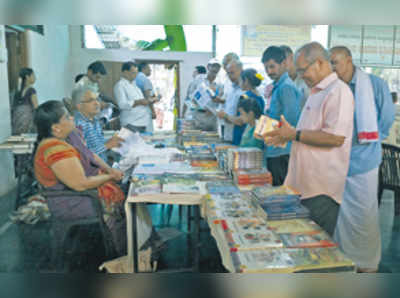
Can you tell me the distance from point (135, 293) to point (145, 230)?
1333 millimetres

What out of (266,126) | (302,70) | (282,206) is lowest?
(282,206)

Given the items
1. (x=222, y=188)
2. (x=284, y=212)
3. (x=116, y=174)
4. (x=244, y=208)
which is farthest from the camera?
(x=116, y=174)

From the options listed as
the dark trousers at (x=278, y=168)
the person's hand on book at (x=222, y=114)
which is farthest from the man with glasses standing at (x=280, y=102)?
the person's hand on book at (x=222, y=114)

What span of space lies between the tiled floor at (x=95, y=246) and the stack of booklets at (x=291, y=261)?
0.94 feet

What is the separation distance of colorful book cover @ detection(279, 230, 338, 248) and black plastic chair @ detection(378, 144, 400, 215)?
0.45m

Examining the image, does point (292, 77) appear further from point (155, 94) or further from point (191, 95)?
point (191, 95)

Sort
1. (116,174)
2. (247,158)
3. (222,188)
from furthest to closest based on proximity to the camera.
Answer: (116,174) < (247,158) < (222,188)

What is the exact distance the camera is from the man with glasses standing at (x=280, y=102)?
129 cm

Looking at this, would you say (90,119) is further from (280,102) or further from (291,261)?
(291,261)

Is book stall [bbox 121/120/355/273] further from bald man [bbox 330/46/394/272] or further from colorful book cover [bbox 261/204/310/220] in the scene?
bald man [bbox 330/46/394/272]

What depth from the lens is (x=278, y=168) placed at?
1.48m

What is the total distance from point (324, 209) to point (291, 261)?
55 cm

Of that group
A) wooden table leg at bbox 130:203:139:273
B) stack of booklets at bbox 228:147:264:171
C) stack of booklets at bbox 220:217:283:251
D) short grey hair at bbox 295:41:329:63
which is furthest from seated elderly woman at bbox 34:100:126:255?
short grey hair at bbox 295:41:329:63

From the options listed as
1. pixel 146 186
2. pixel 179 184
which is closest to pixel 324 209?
pixel 179 184
